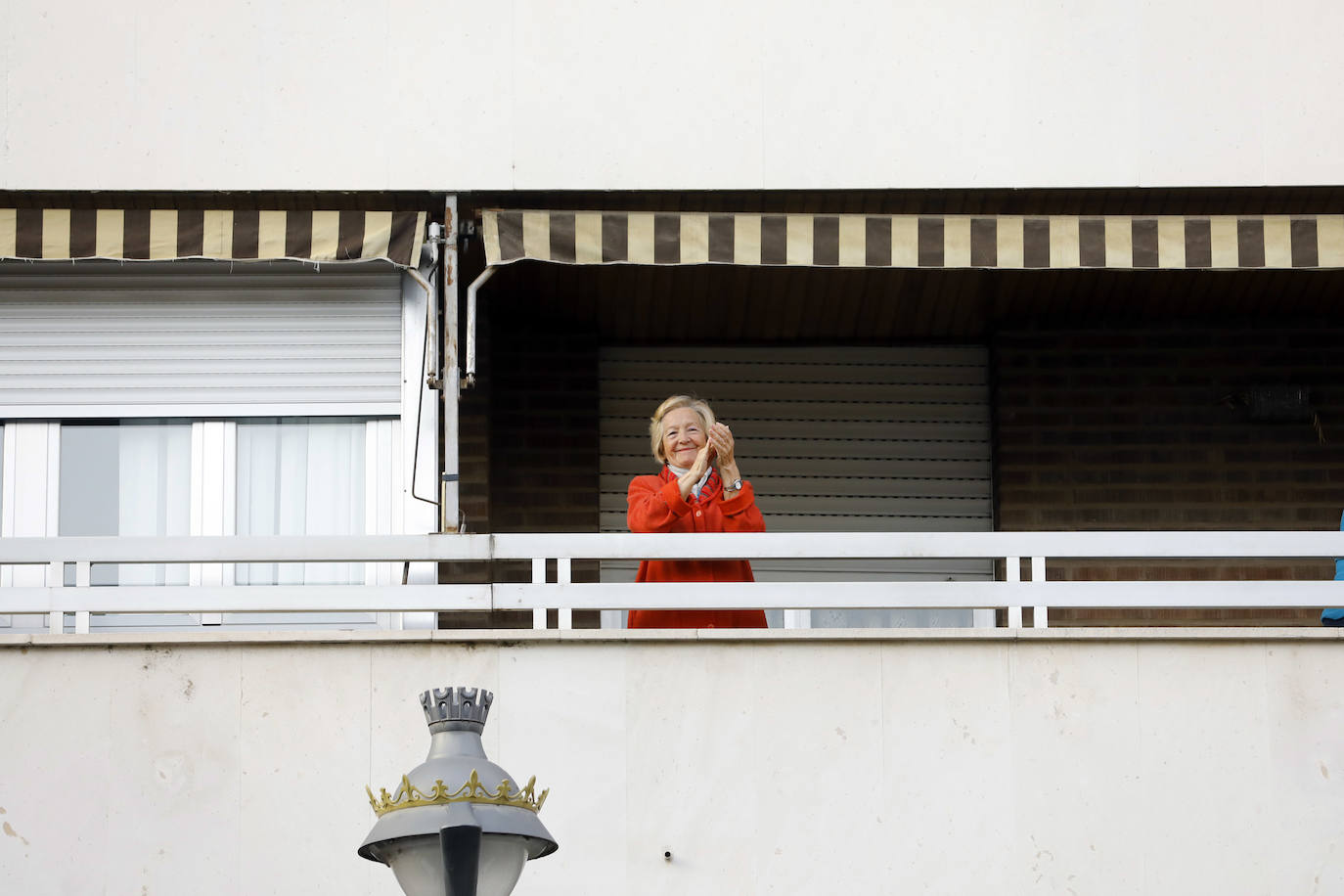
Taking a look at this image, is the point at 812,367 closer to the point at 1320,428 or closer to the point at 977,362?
the point at 977,362

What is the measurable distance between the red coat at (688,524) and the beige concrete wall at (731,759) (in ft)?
1.42

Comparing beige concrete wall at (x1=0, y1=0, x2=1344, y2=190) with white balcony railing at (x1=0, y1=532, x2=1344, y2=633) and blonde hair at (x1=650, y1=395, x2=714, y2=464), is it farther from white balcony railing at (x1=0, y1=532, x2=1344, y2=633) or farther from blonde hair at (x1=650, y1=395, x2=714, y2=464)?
white balcony railing at (x1=0, y1=532, x2=1344, y2=633)

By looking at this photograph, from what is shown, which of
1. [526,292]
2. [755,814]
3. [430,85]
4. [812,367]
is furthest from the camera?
[812,367]

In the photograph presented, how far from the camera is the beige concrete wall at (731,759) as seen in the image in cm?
743

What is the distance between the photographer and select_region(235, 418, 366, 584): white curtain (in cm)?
941

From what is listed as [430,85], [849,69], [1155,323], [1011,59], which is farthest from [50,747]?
[1155,323]

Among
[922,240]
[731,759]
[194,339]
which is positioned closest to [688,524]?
[731,759]

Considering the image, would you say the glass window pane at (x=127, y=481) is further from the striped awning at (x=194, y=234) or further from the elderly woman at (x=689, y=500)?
the elderly woman at (x=689, y=500)

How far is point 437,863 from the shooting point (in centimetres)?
434

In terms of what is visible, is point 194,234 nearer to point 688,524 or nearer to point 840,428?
point 688,524

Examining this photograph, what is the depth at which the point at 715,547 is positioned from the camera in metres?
7.79

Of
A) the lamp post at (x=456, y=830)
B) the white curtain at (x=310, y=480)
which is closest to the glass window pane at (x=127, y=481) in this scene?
the white curtain at (x=310, y=480)

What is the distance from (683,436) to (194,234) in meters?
2.71

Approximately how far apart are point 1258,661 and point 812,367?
4.10m
